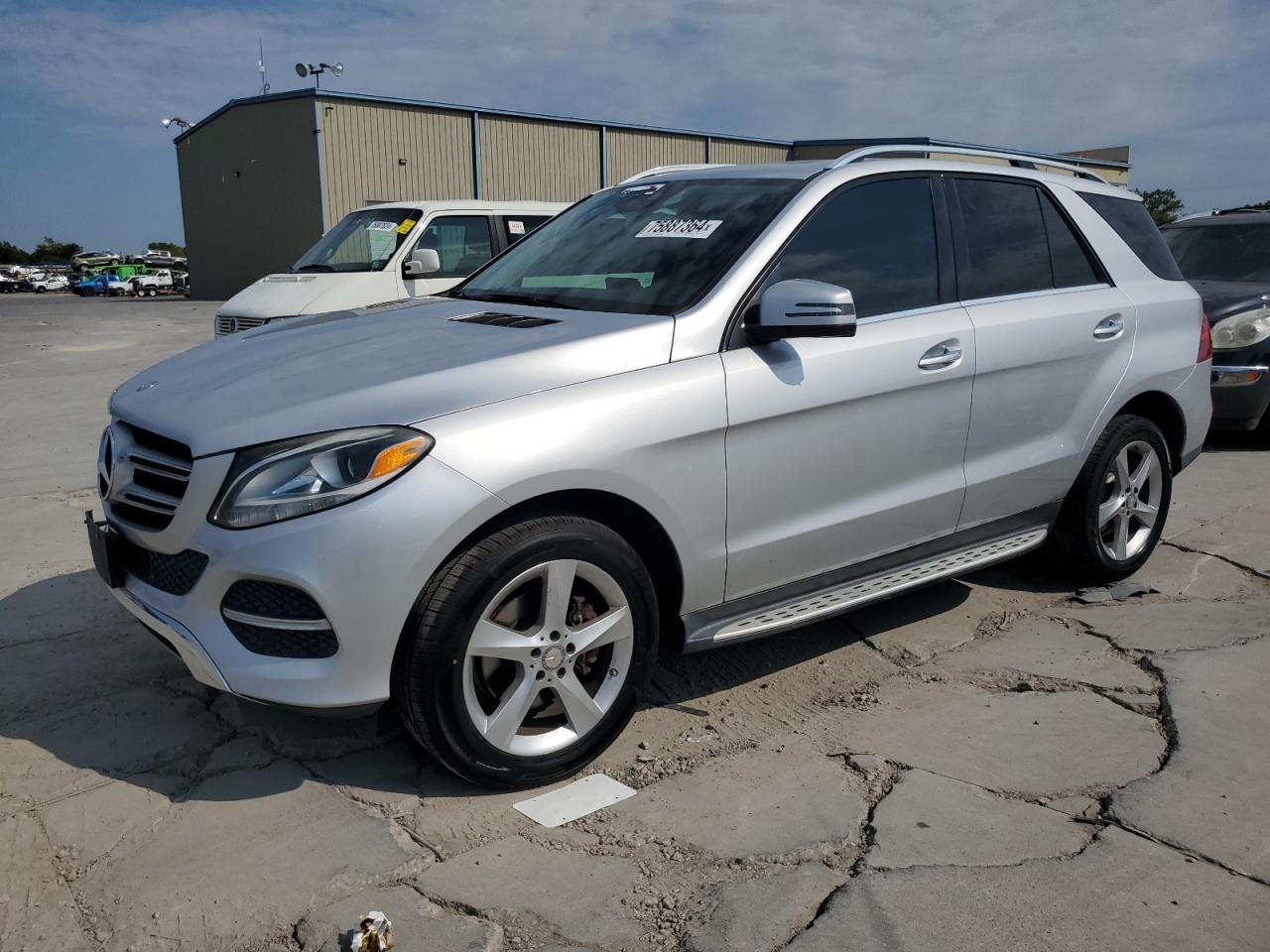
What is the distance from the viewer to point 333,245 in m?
9.95

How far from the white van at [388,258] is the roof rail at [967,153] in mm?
5239

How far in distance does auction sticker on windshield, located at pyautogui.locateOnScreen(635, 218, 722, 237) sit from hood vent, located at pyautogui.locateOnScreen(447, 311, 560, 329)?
1.94 feet

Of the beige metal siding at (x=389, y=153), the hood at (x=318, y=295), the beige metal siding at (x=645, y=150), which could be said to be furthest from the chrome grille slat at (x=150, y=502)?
the beige metal siding at (x=645, y=150)

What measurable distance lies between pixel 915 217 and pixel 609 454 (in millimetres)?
1712

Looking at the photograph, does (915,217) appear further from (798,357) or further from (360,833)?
(360,833)

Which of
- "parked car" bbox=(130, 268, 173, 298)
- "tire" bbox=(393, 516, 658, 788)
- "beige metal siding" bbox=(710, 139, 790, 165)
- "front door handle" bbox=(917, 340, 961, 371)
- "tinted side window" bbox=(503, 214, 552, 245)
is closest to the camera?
"tire" bbox=(393, 516, 658, 788)

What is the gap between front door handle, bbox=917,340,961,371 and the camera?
3.61 metres

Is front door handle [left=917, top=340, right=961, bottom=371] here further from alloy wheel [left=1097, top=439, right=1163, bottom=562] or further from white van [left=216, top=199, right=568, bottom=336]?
white van [left=216, top=199, right=568, bottom=336]

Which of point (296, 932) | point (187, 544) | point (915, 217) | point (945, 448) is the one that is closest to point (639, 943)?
point (296, 932)

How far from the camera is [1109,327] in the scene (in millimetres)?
4309

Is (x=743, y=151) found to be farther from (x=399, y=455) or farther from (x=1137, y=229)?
(x=399, y=455)

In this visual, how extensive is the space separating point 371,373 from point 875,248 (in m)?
1.82

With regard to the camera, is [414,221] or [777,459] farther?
[414,221]

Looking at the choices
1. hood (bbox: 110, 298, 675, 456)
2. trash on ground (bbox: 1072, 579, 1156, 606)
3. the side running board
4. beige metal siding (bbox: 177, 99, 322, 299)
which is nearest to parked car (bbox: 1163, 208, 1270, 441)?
trash on ground (bbox: 1072, 579, 1156, 606)
